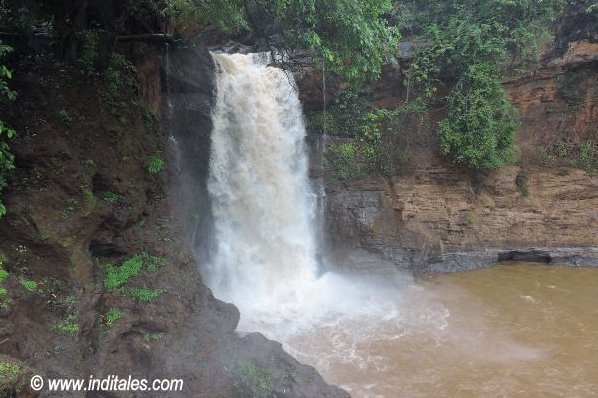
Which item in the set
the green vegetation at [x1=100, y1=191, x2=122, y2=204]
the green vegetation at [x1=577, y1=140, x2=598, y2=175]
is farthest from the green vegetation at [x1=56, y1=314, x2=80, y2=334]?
the green vegetation at [x1=577, y1=140, x2=598, y2=175]

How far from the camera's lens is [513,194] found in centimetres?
1309

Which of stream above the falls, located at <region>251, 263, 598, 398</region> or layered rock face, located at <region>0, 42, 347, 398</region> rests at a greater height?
layered rock face, located at <region>0, 42, 347, 398</region>

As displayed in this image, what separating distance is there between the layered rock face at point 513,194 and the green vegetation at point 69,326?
7777 millimetres

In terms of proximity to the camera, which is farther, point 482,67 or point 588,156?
point 588,156

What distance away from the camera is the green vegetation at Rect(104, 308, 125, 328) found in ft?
20.3

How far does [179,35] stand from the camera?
9703 millimetres

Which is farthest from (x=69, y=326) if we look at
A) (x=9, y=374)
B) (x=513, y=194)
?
(x=513, y=194)

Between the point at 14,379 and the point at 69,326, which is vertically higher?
the point at 14,379

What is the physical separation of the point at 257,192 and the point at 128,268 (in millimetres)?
4878

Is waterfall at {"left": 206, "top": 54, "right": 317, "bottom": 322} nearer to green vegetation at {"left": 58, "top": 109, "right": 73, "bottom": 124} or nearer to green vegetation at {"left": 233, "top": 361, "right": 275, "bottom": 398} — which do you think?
green vegetation at {"left": 233, "top": 361, "right": 275, "bottom": 398}

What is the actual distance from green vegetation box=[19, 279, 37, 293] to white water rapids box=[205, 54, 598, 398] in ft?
14.3

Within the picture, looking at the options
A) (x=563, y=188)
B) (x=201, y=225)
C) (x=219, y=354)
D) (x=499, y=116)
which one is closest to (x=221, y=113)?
(x=201, y=225)

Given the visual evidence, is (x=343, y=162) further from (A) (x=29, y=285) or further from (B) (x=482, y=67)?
(A) (x=29, y=285)

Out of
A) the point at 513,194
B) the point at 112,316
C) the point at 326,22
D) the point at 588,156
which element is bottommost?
the point at 112,316
